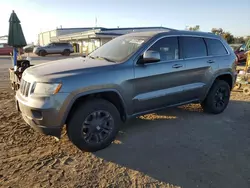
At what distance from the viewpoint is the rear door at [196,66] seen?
15.1 feet

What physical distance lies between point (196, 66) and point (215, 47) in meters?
0.94

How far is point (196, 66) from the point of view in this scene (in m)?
4.70

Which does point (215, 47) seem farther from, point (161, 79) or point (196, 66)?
point (161, 79)

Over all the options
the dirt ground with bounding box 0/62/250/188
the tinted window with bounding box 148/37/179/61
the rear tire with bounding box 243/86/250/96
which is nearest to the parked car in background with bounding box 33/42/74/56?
the dirt ground with bounding box 0/62/250/188

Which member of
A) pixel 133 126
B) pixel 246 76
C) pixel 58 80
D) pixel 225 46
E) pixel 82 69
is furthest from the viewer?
pixel 246 76

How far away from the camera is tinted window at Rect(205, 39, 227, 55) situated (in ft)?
16.7

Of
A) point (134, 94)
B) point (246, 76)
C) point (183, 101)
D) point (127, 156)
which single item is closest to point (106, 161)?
point (127, 156)

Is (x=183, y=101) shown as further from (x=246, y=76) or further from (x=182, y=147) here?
(x=246, y=76)

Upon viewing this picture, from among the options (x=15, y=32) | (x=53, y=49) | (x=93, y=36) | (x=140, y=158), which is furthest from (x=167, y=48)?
(x=93, y=36)

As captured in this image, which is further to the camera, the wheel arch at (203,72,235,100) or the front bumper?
the wheel arch at (203,72,235,100)

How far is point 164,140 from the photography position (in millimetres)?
4051

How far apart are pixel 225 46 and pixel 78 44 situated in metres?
39.2

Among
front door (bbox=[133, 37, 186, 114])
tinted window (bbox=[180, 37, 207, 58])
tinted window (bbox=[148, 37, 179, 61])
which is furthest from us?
tinted window (bbox=[180, 37, 207, 58])

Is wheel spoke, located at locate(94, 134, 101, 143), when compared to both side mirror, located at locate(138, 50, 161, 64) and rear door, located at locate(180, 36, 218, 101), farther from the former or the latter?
rear door, located at locate(180, 36, 218, 101)
